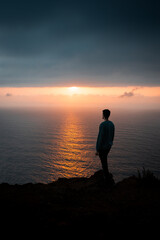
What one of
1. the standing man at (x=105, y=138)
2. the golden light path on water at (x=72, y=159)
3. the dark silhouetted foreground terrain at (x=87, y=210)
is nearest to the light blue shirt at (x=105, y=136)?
the standing man at (x=105, y=138)

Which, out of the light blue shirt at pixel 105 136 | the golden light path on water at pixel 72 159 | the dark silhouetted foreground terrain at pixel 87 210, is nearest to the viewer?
the dark silhouetted foreground terrain at pixel 87 210

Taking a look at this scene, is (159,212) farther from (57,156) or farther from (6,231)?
(57,156)

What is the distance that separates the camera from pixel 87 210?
5.19 metres

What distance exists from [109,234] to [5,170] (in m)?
45.2

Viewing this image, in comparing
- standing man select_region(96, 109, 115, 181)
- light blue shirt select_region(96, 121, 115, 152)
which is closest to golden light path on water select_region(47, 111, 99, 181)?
standing man select_region(96, 109, 115, 181)

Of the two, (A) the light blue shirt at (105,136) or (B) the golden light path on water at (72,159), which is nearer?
(A) the light blue shirt at (105,136)

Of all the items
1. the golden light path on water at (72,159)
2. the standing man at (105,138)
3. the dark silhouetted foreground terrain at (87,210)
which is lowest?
the golden light path on water at (72,159)

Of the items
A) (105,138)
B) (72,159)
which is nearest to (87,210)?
(105,138)

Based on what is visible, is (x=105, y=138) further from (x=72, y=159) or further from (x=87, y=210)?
(x=72, y=159)

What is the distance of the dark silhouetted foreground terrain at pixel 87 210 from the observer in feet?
13.1

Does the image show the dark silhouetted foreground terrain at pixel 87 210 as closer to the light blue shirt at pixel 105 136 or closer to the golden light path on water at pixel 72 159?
the light blue shirt at pixel 105 136

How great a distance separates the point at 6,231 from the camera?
12.5ft

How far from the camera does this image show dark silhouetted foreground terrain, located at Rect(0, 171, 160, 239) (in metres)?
3.99

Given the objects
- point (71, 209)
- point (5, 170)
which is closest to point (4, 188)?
point (71, 209)
